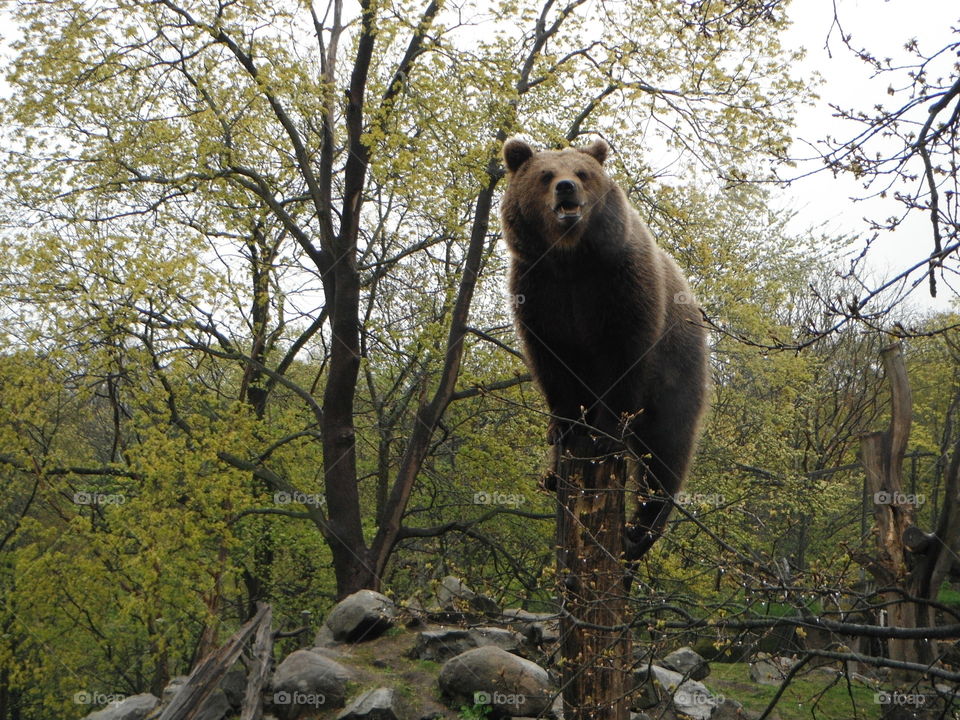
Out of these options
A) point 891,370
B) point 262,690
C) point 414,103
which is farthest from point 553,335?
point 414,103

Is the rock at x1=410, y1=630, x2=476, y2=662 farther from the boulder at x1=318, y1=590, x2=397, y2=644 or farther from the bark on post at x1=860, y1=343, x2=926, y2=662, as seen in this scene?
the bark on post at x1=860, y1=343, x2=926, y2=662

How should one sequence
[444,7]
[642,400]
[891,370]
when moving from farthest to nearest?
[444,7] → [891,370] → [642,400]

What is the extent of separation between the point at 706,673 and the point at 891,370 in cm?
535

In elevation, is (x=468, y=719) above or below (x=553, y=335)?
below

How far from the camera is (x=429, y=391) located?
1683cm

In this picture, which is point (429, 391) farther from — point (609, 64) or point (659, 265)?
point (659, 265)

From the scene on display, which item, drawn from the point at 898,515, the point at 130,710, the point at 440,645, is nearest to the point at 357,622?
the point at 440,645

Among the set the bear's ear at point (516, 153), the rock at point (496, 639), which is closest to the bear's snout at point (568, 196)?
the bear's ear at point (516, 153)

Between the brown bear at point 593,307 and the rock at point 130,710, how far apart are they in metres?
6.63

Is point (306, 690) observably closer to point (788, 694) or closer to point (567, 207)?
point (788, 694)

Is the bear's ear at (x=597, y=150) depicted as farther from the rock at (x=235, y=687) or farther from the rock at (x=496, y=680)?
the rock at (x=235, y=687)

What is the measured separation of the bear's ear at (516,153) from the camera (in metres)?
6.27

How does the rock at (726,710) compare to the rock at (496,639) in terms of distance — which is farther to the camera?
the rock at (496,639)

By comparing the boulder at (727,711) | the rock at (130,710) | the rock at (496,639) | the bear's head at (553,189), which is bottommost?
the rock at (130,710)
